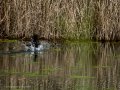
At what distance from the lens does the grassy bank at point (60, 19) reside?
10047 mm

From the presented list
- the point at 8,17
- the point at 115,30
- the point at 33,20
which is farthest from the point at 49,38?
the point at 115,30

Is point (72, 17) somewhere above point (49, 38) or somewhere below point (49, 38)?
above

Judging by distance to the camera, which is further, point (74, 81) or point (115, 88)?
point (74, 81)

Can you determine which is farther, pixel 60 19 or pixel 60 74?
pixel 60 19

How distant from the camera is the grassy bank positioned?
1005 centimetres

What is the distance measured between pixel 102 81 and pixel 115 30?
21.9 ft

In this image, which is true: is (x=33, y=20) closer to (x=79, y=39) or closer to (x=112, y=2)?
(x=79, y=39)

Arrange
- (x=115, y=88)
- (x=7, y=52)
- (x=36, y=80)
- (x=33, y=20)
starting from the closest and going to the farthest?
(x=115, y=88), (x=36, y=80), (x=7, y=52), (x=33, y=20)

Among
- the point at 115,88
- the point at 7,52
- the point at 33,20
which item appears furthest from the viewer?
the point at 33,20

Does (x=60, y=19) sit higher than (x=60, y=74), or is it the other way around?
(x=60, y=19)

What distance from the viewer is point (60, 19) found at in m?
10.5

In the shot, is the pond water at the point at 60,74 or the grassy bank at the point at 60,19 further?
the grassy bank at the point at 60,19

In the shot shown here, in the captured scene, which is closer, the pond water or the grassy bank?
the pond water

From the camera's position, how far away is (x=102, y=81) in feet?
12.5
